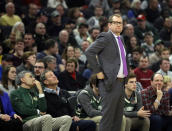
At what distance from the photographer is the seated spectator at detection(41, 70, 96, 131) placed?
7.53 m

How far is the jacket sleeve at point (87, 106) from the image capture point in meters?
7.52

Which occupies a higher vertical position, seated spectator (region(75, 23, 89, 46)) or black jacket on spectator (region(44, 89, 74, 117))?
seated spectator (region(75, 23, 89, 46))

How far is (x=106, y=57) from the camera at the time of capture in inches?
220

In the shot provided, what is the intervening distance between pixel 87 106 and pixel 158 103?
1297mm

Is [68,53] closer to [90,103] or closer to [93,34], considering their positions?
[93,34]

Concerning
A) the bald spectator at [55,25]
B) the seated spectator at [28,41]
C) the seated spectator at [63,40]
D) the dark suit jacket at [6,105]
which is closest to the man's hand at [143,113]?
the dark suit jacket at [6,105]

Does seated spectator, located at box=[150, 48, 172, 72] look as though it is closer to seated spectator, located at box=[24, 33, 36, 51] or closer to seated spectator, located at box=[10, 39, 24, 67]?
seated spectator, located at box=[24, 33, 36, 51]

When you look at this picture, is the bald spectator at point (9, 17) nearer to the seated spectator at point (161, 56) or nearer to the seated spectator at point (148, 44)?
the seated spectator at point (148, 44)

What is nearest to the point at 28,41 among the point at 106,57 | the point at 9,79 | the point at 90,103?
the point at 9,79

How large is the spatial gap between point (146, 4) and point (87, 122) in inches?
315

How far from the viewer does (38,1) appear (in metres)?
13.5

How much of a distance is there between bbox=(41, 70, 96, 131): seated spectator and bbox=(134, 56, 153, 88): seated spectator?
2444mm

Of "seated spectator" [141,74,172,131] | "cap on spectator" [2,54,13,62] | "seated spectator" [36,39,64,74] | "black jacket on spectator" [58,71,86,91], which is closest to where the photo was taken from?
"seated spectator" [141,74,172,131]

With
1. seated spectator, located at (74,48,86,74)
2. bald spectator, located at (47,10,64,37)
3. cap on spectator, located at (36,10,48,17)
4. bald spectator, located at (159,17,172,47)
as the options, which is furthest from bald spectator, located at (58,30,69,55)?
bald spectator, located at (159,17,172,47)
